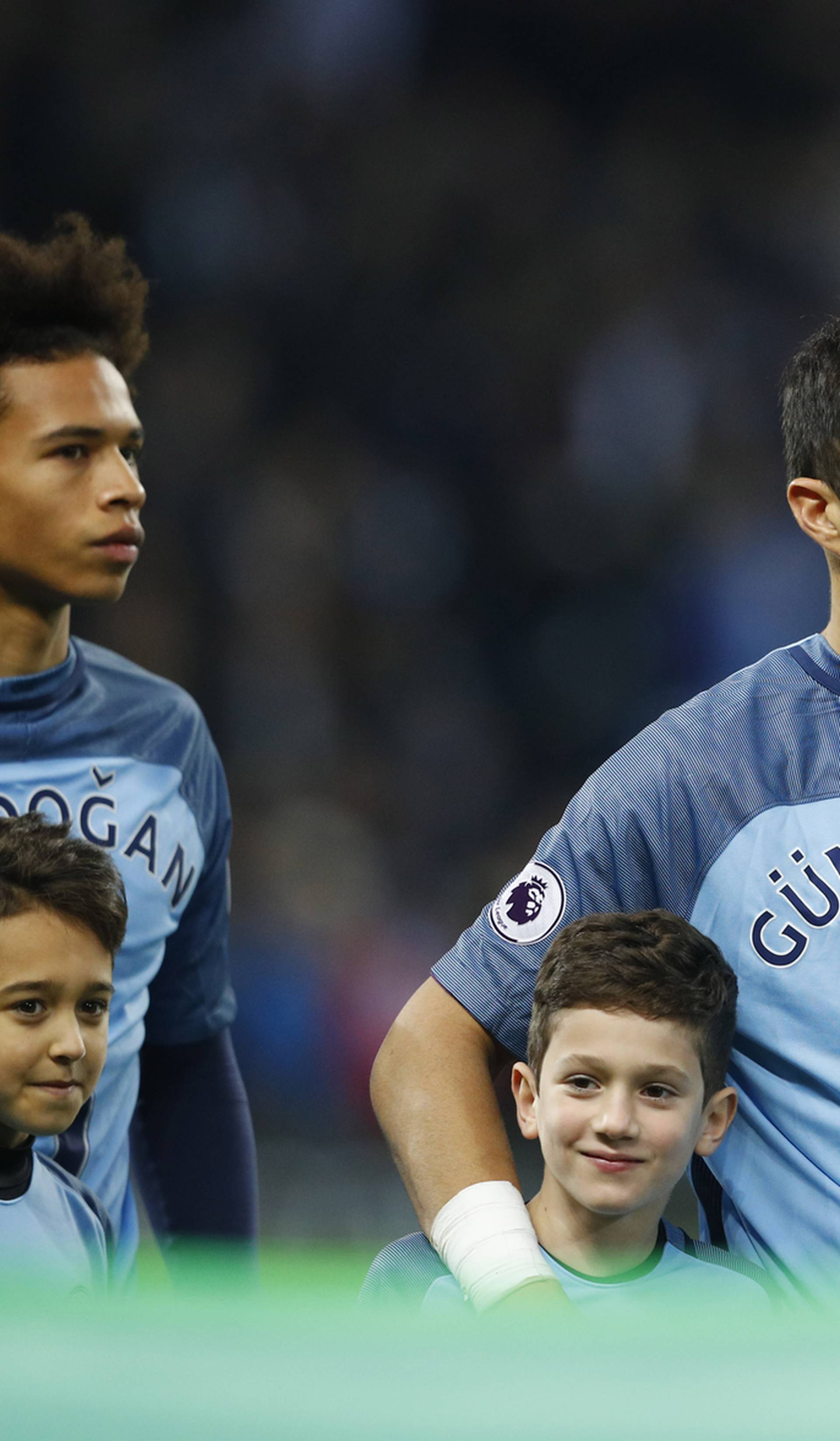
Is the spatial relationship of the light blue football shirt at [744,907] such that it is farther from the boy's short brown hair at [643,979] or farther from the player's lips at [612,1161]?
the player's lips at [612,1161]

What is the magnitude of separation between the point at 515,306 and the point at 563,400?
0.39 meters

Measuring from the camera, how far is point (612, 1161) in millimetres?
1196

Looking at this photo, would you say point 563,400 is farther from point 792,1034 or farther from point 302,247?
point 792,1034

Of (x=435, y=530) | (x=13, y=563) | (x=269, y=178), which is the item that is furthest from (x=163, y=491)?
(x=13, y=563)

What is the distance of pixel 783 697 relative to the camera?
1.48 meters

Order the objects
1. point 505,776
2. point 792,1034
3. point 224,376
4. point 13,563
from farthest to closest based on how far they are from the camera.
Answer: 1. point 224,376
2. point 505,776
3. point 13,563
4. point 792,1034

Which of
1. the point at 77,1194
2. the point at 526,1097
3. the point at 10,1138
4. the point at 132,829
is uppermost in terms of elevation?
the point at 526,1097

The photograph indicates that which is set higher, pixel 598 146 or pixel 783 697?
pixel 598 146

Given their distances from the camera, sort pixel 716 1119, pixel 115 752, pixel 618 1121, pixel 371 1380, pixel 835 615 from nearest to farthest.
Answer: pixel 371 1380, pixel 618 1121, pixel 716 1119, pixel 835 615, pixel 115 752

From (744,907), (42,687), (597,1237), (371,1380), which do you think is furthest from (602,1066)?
(42,687)

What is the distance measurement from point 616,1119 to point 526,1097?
0.12 metres

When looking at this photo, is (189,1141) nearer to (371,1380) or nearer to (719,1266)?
(719,1266)

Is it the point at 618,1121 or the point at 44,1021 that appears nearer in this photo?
the point at 618,1121

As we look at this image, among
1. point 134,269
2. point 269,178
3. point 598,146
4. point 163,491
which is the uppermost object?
point 598,146
